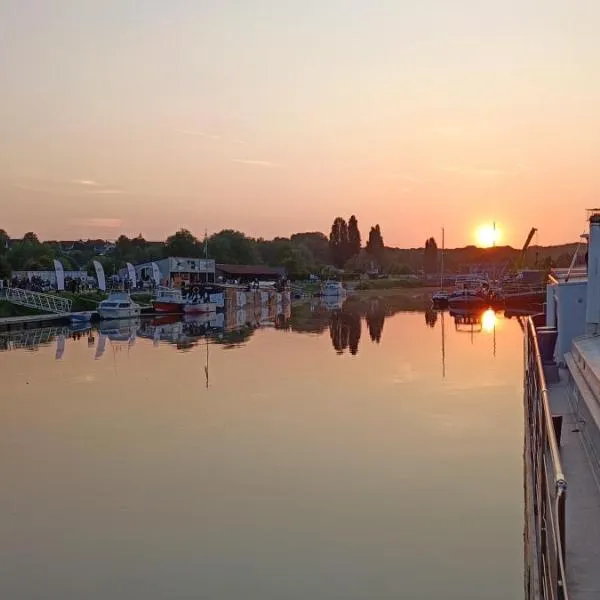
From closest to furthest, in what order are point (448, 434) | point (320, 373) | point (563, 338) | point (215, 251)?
point (563, 338) → point (448, 434) → point (320, 373) → point (215, 251)

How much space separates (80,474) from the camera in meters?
15.4

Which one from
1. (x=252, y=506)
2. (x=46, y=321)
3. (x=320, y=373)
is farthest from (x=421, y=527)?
(x=46, y=321)

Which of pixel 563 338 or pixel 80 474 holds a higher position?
pixel 563 338

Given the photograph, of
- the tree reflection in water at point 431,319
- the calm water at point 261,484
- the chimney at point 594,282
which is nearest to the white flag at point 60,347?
the calm water at point 261,484

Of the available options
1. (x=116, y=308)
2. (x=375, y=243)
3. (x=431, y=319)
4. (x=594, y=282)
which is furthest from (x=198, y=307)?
(x=375, y=243)

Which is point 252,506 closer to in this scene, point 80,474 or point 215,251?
point 80,474

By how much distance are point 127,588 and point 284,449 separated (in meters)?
7.12

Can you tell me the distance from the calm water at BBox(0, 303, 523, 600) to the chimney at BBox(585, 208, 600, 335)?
3310 millimetres

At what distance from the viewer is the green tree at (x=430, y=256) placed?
18938cm

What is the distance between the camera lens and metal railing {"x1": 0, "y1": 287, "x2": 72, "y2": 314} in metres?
54.5

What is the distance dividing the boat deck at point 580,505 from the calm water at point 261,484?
205cm

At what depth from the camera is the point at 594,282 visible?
40.8 feet

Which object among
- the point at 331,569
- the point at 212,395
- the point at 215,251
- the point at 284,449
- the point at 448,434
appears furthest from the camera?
the point at 215,251

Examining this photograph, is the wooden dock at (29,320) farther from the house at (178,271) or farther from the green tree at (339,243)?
the green tree at (339,243)
